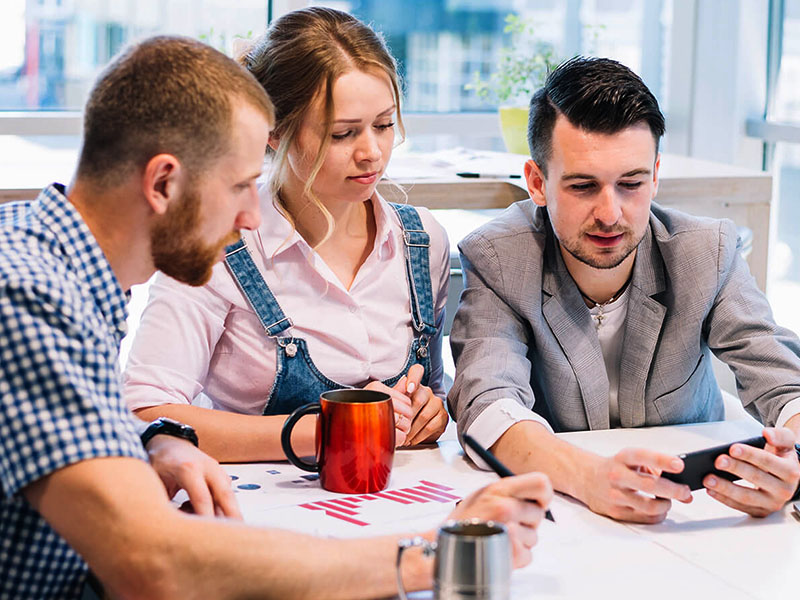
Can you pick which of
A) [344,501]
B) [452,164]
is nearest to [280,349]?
[344,501]

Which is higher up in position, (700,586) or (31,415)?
(31,415)

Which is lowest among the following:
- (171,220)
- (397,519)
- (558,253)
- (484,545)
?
(397,519)

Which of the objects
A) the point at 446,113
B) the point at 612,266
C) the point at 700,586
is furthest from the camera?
the point at 446,113

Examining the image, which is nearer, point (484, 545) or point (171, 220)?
point (484, 545)

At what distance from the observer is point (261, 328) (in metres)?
1.59

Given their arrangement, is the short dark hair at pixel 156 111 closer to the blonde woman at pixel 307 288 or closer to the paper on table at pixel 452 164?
the blonde woman at pixel 307 288

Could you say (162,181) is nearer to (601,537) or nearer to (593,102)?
(601,537)

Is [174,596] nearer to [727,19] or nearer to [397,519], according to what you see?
[397,519]

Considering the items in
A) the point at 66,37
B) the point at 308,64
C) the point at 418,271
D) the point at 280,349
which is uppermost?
the point at 66,37

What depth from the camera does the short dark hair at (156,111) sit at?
1.02m

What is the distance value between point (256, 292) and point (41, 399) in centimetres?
71

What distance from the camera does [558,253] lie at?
172cm

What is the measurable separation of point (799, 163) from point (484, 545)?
3.61 m

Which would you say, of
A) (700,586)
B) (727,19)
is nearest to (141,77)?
(700,586)
